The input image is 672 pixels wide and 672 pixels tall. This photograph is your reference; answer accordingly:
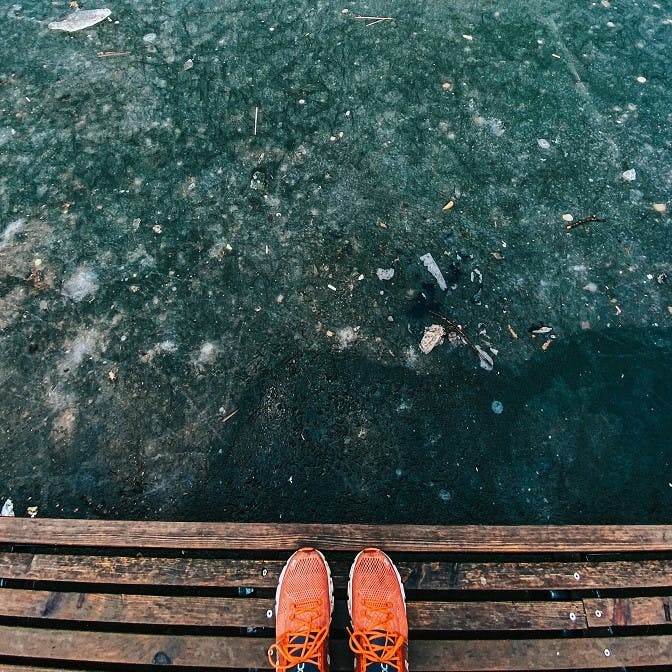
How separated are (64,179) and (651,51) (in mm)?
4365

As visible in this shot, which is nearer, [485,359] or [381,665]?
[381,665]

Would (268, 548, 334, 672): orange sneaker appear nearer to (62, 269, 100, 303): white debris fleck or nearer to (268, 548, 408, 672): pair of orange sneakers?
(268, 548, 408, 672): pair of orange sneakers

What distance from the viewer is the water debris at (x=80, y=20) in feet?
12.1

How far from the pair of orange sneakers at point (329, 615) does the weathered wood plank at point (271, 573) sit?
0.09 meters

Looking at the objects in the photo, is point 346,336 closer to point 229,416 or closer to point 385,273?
point 385,273

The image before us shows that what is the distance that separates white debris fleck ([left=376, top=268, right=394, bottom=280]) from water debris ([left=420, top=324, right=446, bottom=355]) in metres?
0.39

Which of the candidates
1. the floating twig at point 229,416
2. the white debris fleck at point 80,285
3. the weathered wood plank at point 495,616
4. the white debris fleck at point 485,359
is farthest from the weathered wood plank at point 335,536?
the white debris fleck at point 80,285

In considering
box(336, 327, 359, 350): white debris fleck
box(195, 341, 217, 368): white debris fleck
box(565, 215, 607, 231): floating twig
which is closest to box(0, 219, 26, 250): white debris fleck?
box(195, 341, 217, 368): white debris fleck

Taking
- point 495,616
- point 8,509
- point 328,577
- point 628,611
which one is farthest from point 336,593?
point 8,509

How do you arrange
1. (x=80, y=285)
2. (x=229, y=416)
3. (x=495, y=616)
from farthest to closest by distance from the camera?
(x=80, y=285) < (x=229, y=416) < (x=495, y=616)

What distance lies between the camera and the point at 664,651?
196 cm

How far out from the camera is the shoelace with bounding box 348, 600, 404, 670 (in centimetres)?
191

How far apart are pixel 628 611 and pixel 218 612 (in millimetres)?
1714

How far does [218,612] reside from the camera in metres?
1.99
